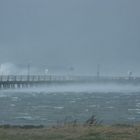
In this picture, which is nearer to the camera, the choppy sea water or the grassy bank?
the grassy bank

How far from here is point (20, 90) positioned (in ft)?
440

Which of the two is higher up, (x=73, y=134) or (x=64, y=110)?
(x=73, y=134)

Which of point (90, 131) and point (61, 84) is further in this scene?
point (61, 84)

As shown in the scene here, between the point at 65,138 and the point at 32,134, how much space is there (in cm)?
189

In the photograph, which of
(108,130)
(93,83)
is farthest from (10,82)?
(108,130)

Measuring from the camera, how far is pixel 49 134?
67.7 ft

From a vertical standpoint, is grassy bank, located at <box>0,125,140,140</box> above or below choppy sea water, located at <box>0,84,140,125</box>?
above

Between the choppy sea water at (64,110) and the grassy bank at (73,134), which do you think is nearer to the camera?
the grassy bank at (73,134)

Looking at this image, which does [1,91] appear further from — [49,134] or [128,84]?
[49,134]

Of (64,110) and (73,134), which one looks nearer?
(73,134)

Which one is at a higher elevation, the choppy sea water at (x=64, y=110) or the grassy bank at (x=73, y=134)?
the grassy bank at (x=73, y=134)

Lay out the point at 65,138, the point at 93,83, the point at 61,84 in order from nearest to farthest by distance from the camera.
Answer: the point at 65,138 → the point at 61,84 → the point at 93,83

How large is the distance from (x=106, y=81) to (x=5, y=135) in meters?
169

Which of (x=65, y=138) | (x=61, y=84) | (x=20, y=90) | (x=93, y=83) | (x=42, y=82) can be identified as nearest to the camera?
(x=65, y=138)
